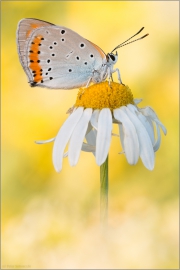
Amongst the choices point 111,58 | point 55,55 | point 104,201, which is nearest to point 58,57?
point 55,55

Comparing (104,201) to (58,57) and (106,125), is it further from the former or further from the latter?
(58,57)

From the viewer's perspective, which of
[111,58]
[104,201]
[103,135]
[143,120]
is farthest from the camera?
[111,58]

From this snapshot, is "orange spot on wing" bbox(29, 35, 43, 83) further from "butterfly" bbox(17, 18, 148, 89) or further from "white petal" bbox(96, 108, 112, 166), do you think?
"white petal" bbox(96, 108, 112, 166)

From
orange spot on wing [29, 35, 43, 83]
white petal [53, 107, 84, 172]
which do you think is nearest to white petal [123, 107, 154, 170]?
white petal [53, 107, 84, 172]

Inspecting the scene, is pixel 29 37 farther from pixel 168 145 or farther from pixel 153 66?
pixel 153 66

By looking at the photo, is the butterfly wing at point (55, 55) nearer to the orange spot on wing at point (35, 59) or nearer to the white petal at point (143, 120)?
the orange spot on wing at point (35, 59)

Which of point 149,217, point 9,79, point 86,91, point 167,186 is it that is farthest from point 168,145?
point 86,91
